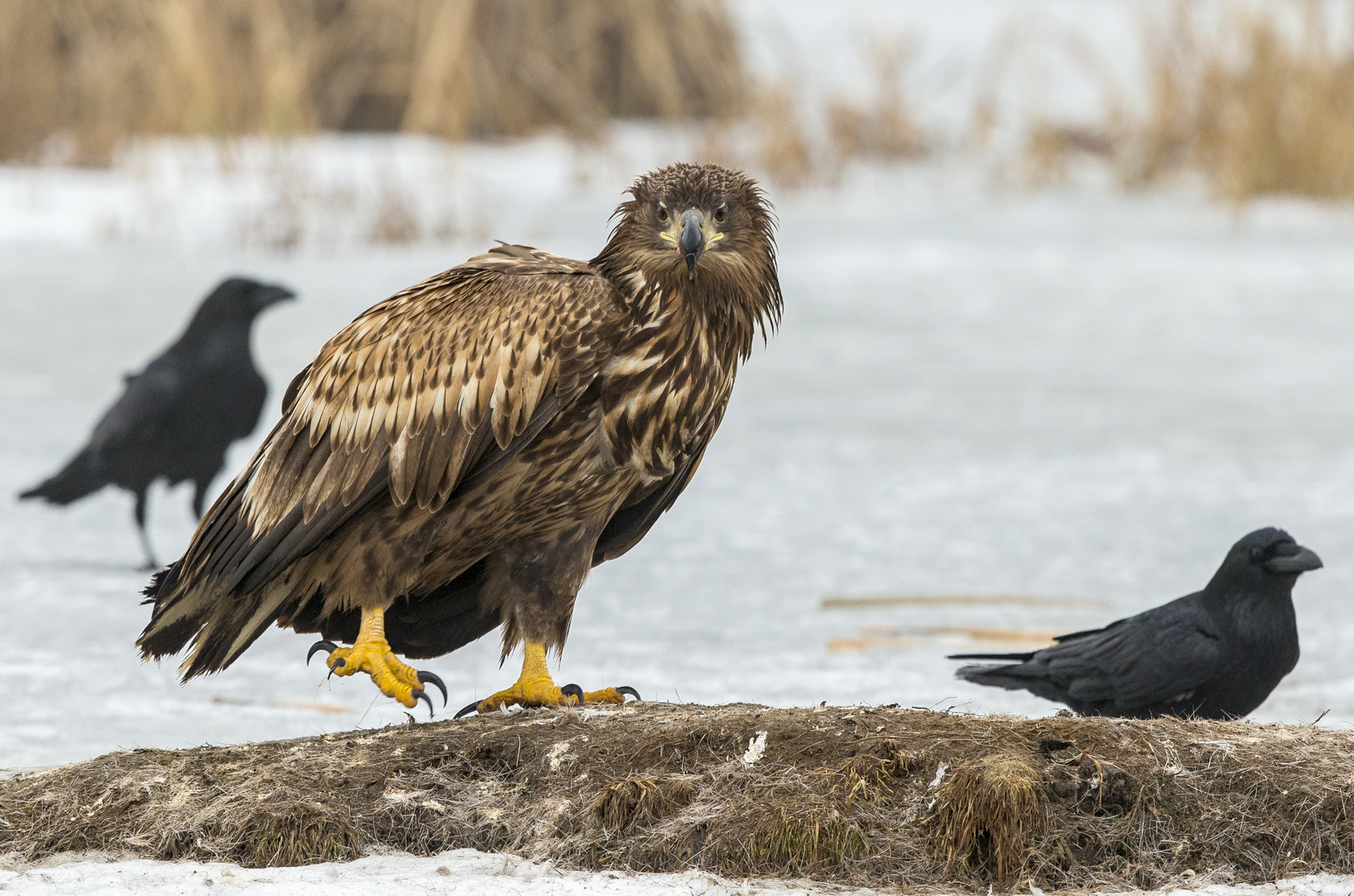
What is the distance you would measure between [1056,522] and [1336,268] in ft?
19.9

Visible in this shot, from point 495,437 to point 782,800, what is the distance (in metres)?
1.10

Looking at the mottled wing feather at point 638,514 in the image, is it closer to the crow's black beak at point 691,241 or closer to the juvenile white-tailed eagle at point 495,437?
the juvenile white-tailed eagle at point 495,437

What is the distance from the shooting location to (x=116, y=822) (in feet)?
12.1

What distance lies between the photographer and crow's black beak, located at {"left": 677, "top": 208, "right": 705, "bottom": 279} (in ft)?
13.1

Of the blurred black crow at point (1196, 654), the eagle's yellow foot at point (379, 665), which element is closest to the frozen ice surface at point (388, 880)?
the eagle's yellow foot at point (379, 665)

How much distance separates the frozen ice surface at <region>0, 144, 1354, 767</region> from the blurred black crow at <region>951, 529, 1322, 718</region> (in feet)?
1.26

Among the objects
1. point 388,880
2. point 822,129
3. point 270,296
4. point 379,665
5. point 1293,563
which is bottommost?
point 388,880

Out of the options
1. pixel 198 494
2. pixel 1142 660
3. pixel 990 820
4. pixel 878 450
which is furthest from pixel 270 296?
pixel 990 820

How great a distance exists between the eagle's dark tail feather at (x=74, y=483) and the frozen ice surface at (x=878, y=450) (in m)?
0.28

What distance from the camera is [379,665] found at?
416cm

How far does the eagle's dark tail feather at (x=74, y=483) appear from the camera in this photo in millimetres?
6789

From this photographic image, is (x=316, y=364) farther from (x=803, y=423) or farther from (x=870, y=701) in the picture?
(x=803, y=423)

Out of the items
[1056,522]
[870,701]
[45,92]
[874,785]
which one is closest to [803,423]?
[1056,522]

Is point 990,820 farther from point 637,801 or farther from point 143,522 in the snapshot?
point 143,522
